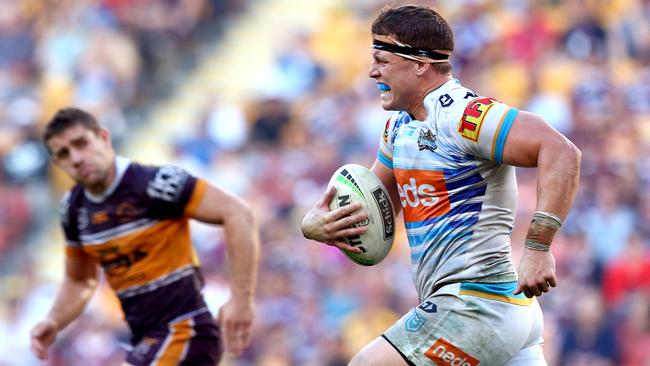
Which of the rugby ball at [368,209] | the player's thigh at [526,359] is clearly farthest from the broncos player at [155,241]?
the player's thigh at [526,359]

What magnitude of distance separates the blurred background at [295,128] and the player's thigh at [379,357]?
220 inches

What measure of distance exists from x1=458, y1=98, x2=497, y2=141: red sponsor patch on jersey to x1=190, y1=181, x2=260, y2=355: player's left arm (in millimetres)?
1986

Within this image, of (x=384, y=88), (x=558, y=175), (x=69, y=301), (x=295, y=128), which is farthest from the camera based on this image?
(x=295, y=128)

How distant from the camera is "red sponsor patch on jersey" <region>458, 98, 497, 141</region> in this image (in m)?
4.54

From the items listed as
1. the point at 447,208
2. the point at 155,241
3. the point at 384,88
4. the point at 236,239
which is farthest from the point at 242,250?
the point at 447,208

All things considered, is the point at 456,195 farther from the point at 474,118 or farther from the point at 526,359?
the point at 526,359

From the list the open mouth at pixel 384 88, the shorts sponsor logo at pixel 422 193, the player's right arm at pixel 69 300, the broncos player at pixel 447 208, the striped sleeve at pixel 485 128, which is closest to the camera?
the striped sleeve at pixel 485 128

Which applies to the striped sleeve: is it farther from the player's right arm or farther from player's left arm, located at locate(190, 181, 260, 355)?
the player's right arm

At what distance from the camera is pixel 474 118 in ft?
15.0

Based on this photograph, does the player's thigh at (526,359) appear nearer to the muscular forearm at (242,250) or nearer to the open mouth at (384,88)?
the open mouth at (384,88)

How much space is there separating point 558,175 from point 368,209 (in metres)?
0.95

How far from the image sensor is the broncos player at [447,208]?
464cm

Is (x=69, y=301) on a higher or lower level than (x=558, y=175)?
lower

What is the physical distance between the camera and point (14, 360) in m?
12.1
